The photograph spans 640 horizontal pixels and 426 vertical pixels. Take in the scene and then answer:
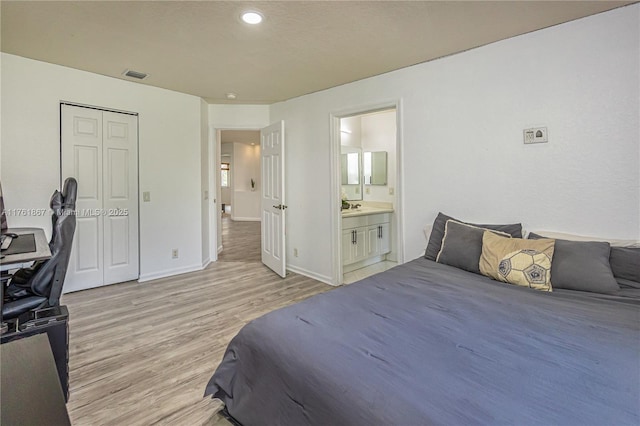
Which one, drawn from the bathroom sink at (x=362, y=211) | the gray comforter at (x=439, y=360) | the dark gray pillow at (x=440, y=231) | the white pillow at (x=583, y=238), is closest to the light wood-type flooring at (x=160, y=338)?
the gray comforter at (x=439, y=360)

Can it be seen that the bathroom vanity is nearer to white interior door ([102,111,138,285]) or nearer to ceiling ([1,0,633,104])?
ceiling ([1,0,633,104])

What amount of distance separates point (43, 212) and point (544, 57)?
467 centimetres

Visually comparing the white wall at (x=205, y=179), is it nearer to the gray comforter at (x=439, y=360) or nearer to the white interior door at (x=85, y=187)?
the white interior door at (x=85, y=187)

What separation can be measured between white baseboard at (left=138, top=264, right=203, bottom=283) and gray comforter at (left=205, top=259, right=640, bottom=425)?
2821 mm

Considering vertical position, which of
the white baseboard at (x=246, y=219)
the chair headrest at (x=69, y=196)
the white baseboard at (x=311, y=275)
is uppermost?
the chair headrest at (x=69, y=196)

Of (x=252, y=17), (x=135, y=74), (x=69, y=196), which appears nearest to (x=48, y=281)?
(x=69, y=196)

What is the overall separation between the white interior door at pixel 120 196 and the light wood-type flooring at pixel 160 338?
27 centimetres

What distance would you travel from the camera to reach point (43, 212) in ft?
10.1

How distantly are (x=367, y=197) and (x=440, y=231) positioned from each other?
103 inches

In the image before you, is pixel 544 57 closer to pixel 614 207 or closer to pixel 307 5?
pixel 614 207

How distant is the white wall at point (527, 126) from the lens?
2045mm

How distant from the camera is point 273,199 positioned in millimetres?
4203

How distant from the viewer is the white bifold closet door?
3342 mm

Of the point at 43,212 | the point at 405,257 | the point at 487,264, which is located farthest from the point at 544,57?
the point at 43,212
